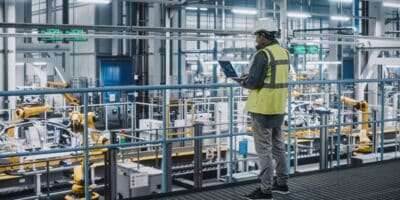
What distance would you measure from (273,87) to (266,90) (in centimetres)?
7

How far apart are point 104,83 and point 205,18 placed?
1795 centimetres

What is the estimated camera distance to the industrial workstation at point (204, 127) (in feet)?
17.0

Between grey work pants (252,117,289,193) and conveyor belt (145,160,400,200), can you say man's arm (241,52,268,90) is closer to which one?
grey work pants (252,117,289,193)

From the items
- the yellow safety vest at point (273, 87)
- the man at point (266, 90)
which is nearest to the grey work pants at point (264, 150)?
the man at point (266, 90)

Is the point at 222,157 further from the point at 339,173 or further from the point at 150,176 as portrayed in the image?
the point at 339,173

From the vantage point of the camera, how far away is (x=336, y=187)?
20.6 feet

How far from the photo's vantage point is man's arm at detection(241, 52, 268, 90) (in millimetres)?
4852

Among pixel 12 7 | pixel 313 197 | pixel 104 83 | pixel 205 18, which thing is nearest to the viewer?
pixel 313 197

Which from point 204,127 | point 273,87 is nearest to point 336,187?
point 273,87

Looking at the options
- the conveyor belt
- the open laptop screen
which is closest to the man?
the open laptop screen

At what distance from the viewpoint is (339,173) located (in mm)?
7059

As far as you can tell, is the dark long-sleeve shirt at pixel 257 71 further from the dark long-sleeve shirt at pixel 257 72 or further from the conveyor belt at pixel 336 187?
the conveyor belt at pixel 336 187

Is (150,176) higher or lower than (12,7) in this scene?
lower

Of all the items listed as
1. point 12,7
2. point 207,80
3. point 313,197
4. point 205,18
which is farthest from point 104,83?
point 205,18
